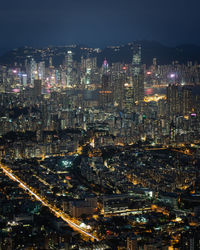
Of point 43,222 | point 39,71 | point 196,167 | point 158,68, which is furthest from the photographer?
point 39,71

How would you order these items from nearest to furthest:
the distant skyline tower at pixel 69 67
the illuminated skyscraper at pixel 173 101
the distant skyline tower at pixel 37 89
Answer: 1. the illuminated skyscraper at pixel 173 101
2. the distant skyline tower at pixel 37 89
3. the distant skyline tower at pixel 69 67

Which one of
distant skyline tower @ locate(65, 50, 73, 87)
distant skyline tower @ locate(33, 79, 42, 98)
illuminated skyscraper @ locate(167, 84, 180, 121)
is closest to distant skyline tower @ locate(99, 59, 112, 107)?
illuminated skyscraper @ locate(167, 84, 180, 121)

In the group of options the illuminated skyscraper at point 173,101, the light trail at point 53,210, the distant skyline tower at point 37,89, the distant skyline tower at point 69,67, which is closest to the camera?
the light trail at point 53,210

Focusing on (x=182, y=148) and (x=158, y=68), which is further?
(x=158, y=68)

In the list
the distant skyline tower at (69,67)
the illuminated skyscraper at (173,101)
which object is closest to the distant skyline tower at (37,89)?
the distant skyline tower at (69,67)

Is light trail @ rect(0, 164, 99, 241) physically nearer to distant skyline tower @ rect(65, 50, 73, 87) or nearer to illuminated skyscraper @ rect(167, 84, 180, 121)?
illuminated skyscraper @ rect(167, 84, 180, 121)

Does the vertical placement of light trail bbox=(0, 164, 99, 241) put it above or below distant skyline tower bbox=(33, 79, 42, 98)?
below

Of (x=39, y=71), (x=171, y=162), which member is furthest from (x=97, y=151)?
(x=39, y=71)

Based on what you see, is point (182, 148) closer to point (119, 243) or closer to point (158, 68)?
point (119, 243)

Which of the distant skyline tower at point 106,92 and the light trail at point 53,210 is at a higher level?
the distant skyline tower at point 106,92

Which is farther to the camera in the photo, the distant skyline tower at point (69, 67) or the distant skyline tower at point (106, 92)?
the distant skyline tower at point (69, 67)

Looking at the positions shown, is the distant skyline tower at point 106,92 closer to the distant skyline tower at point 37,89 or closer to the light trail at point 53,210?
the distant skyline tower at point 37,89
